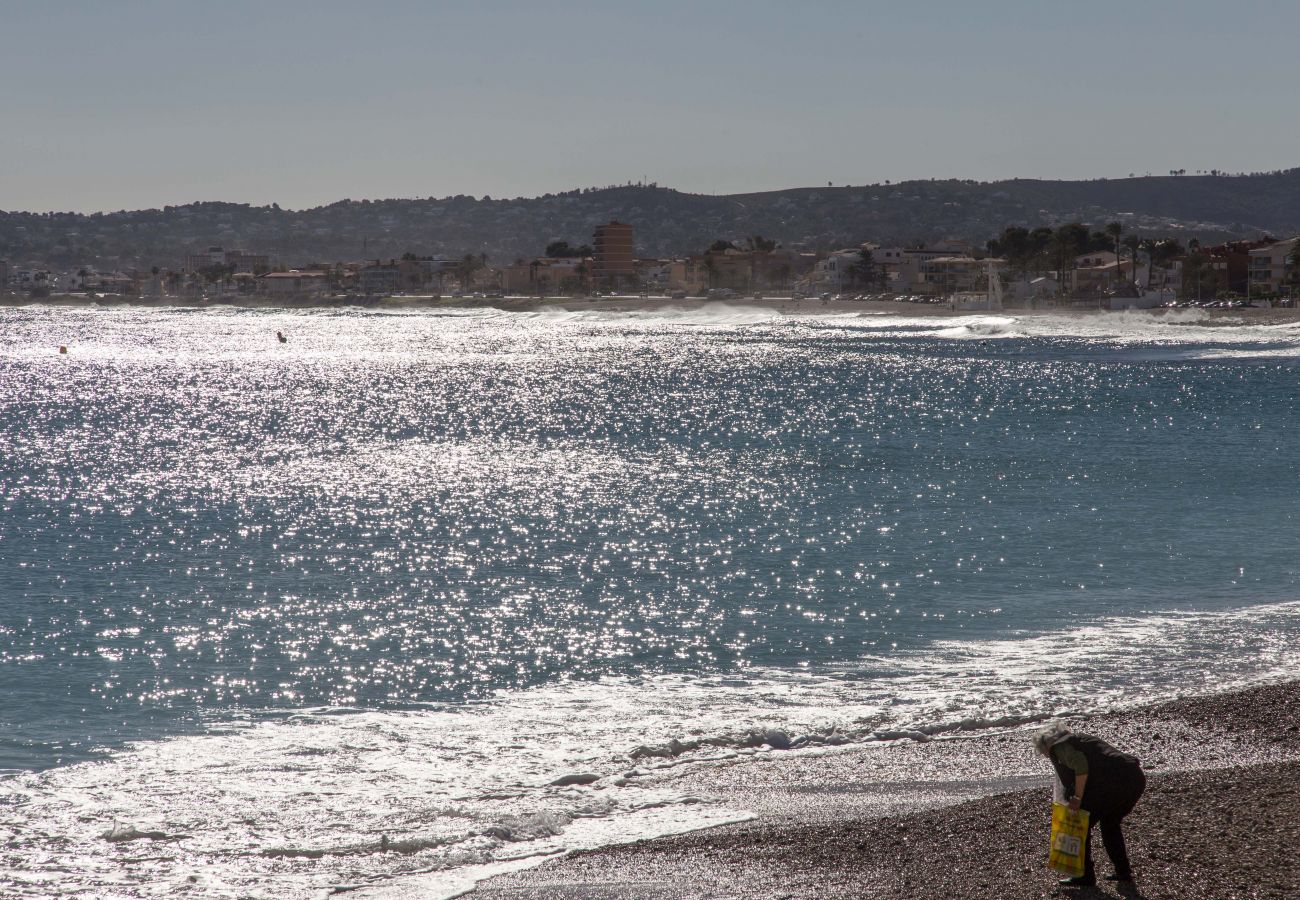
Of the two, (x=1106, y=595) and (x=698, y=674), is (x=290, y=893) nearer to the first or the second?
(x=698, y=674)

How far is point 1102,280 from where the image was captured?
184 metres

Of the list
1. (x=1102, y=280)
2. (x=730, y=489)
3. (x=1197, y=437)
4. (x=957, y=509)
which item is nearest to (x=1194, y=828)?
(x=957, y=509)

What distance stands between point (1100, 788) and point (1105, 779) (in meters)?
0.07

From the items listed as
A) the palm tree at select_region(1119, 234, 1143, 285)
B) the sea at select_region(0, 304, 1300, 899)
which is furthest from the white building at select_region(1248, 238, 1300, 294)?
the sea at select_region(0, 304, 1300, 899)

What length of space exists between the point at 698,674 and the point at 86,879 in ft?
30.4

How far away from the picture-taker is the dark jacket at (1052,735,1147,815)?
9273mm

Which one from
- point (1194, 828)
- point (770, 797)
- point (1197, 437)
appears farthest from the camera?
point (1197, 437)

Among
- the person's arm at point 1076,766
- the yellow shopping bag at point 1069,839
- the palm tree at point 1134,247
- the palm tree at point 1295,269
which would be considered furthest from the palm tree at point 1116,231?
the yellow shopping bag at point 1069,839

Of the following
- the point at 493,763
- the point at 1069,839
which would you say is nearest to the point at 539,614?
the point at 493,763

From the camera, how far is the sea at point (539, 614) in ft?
42.7

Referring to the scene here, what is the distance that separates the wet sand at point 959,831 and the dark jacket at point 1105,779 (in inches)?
22.6

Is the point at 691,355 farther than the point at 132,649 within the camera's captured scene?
Yes

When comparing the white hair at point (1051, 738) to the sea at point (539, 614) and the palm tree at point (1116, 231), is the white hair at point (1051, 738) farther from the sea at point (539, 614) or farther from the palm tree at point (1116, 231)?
the palm tree at point (1116, 231)

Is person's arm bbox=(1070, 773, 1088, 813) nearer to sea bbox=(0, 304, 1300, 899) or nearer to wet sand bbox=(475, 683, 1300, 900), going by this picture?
wet sand bbox=(475, 683, 1300, 900)
